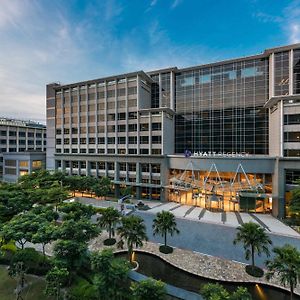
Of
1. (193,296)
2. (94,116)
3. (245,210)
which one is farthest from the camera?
(94,116)

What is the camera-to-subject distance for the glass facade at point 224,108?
176 ft

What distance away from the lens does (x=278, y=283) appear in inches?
831

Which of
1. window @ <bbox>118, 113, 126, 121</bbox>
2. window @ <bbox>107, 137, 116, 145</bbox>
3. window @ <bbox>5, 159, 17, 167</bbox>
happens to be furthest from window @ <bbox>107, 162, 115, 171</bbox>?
window @ <bbox>5, 159, 17, 167</bbox>

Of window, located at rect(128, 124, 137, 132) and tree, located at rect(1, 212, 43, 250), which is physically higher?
window, located at rect(128, 124, 137, 132)

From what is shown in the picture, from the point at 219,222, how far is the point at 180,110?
36.2 metres

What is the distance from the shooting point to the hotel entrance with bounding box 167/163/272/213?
140 feet

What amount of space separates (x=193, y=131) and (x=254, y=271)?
4315 centimetres

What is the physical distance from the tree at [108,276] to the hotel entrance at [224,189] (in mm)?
31353

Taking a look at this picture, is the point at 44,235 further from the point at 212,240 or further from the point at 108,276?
the point at 212,240

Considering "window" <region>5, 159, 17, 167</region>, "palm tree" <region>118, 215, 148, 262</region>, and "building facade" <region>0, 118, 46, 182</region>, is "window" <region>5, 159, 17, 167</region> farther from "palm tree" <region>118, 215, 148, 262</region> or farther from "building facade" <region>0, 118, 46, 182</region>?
"palm tree" <region>118, 215, 148, 262</region>

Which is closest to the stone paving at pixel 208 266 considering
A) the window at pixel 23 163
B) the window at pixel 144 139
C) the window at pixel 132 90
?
the window at pixel 144 139

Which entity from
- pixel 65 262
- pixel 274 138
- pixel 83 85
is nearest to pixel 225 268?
pixel 65 262

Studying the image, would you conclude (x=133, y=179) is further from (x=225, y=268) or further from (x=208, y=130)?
(x=225, y=268)

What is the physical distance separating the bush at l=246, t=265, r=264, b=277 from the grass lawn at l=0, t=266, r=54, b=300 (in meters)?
21.1
